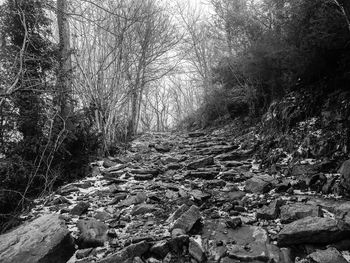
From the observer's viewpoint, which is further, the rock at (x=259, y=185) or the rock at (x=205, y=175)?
the rock at (x=205, y=175)

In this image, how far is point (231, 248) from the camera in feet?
8.48

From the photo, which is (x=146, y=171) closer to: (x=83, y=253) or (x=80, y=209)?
(x=80, y=209)

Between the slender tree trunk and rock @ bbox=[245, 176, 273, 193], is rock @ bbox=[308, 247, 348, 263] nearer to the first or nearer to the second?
rock @ bbox=[245, 176, 273, 193]

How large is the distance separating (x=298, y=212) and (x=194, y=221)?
4.09ft

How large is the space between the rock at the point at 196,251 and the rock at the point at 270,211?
0.98m

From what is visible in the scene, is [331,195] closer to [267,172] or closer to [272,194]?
[272,194]

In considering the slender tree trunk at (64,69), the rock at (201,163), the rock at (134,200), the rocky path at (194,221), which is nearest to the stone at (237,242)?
the rocky path at (194,221)

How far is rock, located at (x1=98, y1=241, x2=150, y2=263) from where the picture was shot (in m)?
2.43

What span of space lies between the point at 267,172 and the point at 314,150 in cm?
94

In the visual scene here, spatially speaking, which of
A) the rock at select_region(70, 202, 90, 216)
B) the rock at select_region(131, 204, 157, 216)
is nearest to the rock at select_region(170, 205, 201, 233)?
the rock at select_region(131, 204, 157, 216)

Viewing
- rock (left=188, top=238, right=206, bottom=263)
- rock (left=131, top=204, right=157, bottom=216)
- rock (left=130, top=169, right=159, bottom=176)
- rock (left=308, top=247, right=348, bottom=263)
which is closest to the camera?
rock (left=308, top=247, right=348, bottom=263)

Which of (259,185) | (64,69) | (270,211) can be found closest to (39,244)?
(270,211)

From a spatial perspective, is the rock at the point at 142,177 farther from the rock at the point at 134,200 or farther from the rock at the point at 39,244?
the rock at the point at 39,244

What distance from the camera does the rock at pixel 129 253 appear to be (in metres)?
2.43
